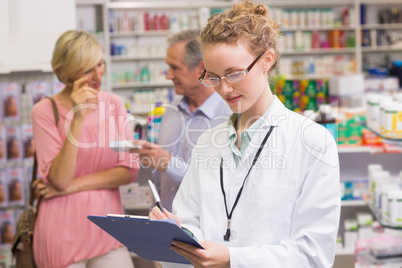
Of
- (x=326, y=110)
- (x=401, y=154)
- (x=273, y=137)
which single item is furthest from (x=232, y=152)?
(x=401, y=154)

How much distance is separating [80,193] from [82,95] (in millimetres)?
481

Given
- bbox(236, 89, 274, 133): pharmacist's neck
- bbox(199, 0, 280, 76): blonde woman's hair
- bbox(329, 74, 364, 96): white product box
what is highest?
bbox(199, 0, 280, 76): blonde woman's hair

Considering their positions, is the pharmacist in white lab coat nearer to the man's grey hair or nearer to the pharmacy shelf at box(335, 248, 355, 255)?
the man's grey hair

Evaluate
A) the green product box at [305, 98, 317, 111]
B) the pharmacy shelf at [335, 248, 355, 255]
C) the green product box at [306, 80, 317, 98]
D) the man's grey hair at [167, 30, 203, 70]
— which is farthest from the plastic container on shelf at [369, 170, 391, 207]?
the green product box at [306, 80, 317, 98]

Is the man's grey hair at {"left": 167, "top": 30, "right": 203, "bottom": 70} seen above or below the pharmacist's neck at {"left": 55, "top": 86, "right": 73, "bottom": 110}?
above

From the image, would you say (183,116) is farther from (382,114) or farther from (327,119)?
(327,119)

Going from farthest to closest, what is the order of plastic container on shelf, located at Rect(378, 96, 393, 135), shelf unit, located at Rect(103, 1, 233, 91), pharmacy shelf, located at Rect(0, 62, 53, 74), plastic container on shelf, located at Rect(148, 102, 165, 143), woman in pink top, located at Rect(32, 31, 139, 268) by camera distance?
shelf unit, located at Rect(103, 1, 233, 91) < pharmacy shelf, located at Rect(0, 62, 53, 74) < plastic container on shelf, located at Rect(148, 102, 165, 143) < plastic container on shelf, located at Rect(378, 96, 393, 135) < woman in pink top, located at Rect(32, 31, 139, 268)

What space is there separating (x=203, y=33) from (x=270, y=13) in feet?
0.80

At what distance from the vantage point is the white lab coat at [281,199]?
155 cm

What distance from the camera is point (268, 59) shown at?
1648mm

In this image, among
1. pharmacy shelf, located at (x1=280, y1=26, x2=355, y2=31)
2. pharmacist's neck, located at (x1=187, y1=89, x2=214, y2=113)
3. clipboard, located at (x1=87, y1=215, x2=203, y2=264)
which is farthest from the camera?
pharmacy shelf, located at (x1=280, y1=26, x2=355, y2=31)

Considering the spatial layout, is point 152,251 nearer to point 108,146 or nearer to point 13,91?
point 108,146

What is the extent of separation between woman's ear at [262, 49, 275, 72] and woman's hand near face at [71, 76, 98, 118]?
117 centimetres

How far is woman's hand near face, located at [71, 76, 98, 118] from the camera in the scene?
100.0 inches
